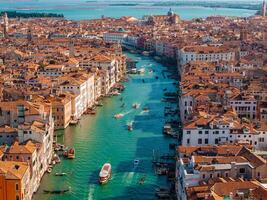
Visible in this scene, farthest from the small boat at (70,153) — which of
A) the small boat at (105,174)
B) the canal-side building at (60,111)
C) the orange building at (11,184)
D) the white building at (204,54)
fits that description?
the white building at (204,54)

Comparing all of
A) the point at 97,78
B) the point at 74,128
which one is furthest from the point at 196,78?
the point at 74,128

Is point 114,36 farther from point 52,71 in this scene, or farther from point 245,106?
point 245,106

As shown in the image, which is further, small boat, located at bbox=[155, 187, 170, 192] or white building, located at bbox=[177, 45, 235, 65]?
white building, located at bbox=[177, 45, 235, 65]

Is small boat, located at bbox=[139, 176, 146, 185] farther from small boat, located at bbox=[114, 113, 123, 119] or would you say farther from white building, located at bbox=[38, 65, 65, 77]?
white building, located at bbox=[38, 65, 65, 77]

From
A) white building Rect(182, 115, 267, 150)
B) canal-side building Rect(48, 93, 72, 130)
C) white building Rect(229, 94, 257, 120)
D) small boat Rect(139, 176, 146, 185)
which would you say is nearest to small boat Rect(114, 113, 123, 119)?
canal-side building Rect(48, 93, 72, 130)

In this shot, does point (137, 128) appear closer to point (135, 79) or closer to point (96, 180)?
point (96, 180)

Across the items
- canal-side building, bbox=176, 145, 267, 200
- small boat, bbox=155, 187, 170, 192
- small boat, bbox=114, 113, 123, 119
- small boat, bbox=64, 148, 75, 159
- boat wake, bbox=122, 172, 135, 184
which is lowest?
boat wake, bbox=122, 172, 135, 184
